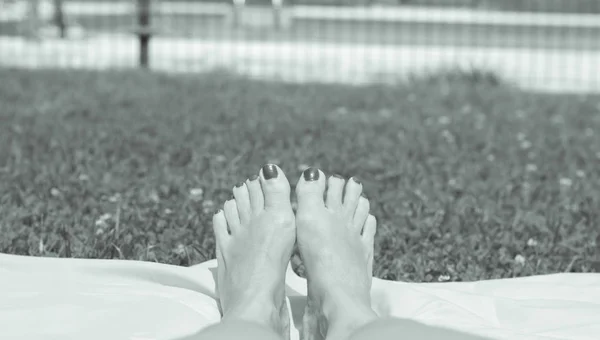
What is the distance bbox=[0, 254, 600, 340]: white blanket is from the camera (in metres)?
1.89

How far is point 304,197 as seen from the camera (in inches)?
89.5

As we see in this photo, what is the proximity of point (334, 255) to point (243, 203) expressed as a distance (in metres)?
0.32

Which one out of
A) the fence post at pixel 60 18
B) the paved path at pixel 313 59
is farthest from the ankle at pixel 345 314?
the fence post at pixel 60 18

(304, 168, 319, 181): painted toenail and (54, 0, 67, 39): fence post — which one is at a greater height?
(304, 168, 319, 181): painted toenail

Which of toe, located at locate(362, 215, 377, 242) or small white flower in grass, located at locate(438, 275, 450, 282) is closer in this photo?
toe, located at locate(362, 215, 377, 242)

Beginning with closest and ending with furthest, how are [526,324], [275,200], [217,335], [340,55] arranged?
1. [217,335]
2. [526,324]
3. [275,200]
4. [340,55]

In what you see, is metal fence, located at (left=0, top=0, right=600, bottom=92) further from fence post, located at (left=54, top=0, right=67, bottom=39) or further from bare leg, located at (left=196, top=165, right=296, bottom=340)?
bare leg, located at (left=196, top=165, right=296, bottom=340)

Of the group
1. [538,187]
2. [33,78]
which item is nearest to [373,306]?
[538,187]

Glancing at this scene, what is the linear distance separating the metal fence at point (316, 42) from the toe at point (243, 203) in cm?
520

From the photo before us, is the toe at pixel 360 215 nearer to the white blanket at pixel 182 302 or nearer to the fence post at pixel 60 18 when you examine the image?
the white blanket at pixel 182 302

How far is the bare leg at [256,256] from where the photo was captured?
191 cm

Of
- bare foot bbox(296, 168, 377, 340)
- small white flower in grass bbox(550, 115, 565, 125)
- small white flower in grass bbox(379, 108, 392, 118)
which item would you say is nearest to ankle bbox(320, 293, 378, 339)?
bare foot bbox(296, 168, 377, 340)

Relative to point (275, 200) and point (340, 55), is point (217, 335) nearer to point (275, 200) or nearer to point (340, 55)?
point (275, 200)

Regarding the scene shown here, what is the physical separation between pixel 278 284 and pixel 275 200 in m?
0.27
